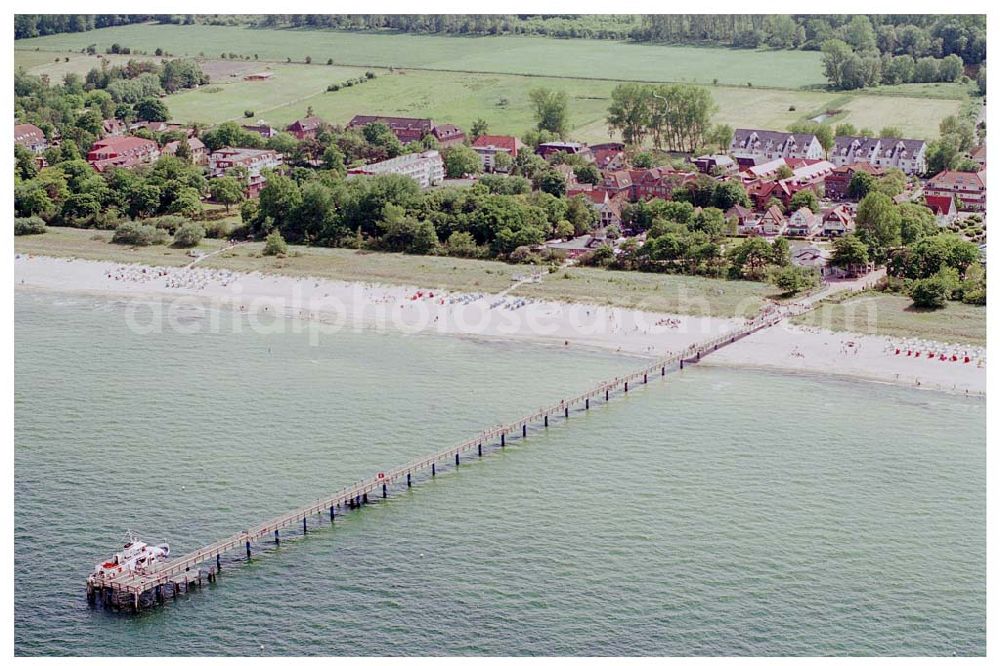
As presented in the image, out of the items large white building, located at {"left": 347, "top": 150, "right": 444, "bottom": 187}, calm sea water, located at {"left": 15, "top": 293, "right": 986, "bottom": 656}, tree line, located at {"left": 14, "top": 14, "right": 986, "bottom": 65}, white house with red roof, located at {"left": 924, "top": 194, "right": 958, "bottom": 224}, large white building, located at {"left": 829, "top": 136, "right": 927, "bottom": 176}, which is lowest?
calm sea water, located at {"left": 15, "top": 293, "right": 986, "bottom": 656}

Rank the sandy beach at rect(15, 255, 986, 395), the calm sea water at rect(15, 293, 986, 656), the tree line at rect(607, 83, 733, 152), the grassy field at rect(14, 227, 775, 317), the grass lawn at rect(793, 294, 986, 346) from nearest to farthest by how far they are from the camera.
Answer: the calm sea water at rect(15, 293, 986, 656), the sandy beach at rect(15, 255, 986, 395), the grass lawn at rect(793, 294, 986, 346), the grassy field at rect(14, 227, 775, 317), the tree line at rect(607, 83, 733, 152)

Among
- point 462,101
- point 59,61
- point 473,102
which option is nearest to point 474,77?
point 462,101

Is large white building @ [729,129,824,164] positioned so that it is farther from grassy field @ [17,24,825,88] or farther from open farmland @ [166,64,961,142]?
grassy field @ [17,24,825,88]

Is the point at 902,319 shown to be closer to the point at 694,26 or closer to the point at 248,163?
the point at 248,163

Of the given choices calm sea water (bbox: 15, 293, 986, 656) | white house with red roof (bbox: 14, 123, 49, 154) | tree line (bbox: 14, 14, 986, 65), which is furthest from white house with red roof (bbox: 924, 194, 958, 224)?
white house with red roof (bbox: 14, 123, 49, 154)

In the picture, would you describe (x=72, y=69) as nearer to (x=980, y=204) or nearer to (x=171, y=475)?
(x=980, y=204)

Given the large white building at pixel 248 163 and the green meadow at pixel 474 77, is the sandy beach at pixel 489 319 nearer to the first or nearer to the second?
the large white building at pixel 248 163

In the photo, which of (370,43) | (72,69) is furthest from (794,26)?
(72,69)
